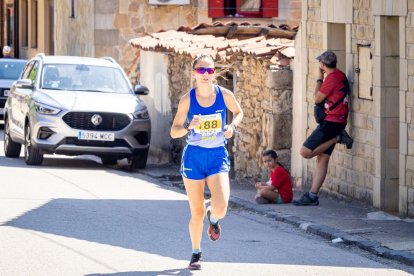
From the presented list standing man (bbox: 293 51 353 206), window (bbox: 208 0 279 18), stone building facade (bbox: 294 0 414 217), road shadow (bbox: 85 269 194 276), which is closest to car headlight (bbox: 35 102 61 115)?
stone building facade (bbox: 294 0 414 217)

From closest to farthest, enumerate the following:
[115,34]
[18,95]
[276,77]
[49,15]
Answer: [276,77] → [18,95] → [115,34] → [49,15]

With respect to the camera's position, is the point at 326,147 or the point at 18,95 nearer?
the point at 326,147

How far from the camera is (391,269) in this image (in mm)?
10422

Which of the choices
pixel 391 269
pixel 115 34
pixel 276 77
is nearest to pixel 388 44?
pixel 276 77

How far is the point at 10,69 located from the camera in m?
31.5

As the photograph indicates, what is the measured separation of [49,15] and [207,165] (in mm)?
32681

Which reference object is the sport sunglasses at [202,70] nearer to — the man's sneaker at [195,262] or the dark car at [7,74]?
the man's sneaker at [195,262]

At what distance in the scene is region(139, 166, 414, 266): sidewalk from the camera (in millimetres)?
11477

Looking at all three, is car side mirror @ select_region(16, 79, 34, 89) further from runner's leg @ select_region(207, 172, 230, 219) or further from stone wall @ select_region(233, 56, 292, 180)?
runner's leg @ select_region(207, 172, 230, 219)

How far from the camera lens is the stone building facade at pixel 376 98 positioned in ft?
45.1

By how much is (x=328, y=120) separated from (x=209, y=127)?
5282mm

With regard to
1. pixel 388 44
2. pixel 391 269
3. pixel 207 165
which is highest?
pixel 388 44

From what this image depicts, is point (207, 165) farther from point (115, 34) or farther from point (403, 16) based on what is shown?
point (115, 34)

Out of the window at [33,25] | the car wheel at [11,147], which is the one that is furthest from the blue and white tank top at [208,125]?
the window at [33,25]
